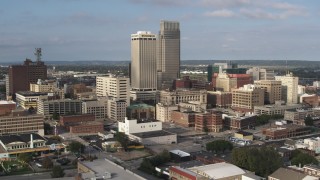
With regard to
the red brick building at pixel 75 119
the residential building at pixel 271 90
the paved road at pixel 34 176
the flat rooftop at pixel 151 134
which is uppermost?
the residential building at pixel 271 90

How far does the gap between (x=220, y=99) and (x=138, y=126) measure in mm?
27454

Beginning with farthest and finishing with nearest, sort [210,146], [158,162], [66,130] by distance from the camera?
[66,130], [210,146], [158,162]

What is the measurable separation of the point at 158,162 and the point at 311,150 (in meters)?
14.6

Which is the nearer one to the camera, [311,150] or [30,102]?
[311,150]

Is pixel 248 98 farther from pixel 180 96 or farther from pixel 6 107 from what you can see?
pixel 6 107

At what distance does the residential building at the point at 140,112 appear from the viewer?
6322cm

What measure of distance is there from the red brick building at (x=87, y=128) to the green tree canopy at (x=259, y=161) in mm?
23293

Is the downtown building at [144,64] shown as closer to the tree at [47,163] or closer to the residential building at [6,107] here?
the residential building at [6,107]

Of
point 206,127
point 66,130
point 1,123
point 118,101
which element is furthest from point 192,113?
point 1,123

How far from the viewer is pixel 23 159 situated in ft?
124

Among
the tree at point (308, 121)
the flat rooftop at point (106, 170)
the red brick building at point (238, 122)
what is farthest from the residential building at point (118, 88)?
the flat rooftop at point (106, 170)

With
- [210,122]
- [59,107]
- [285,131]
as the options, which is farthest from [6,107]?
[285,131]

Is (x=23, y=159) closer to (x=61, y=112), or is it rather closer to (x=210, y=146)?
(x=210, y=146)

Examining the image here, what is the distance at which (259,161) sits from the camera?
32094mm
